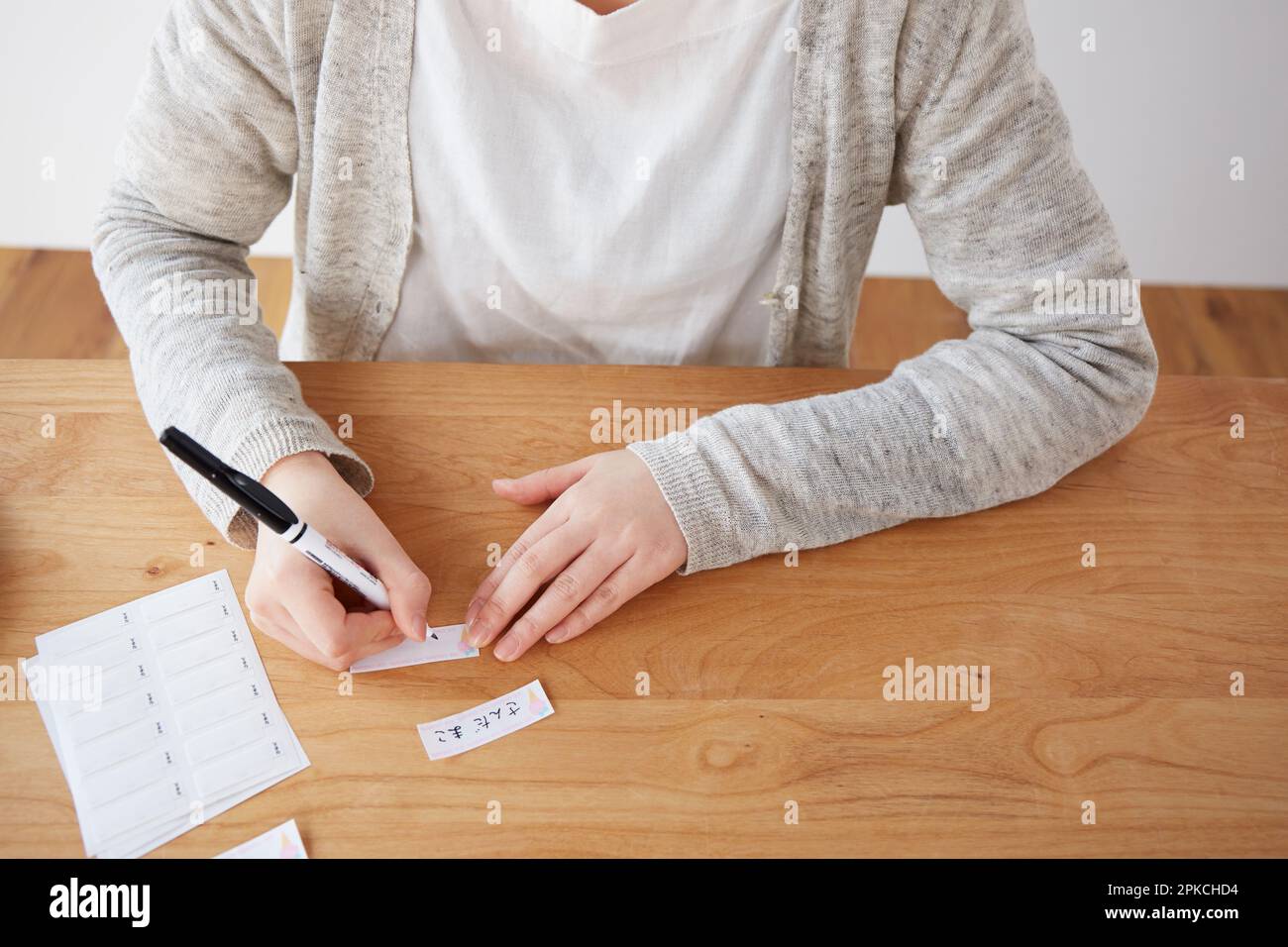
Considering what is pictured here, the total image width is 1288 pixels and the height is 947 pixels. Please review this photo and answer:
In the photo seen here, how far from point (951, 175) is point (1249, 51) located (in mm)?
1472

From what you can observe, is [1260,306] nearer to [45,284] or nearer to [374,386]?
[374,386]

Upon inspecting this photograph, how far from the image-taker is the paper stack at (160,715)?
685 mm

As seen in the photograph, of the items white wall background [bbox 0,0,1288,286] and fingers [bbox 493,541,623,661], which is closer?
fingers [bbox 493,541,623,661]

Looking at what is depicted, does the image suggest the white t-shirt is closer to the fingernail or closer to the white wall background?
the fingernail

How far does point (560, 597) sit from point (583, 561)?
0.12 ft

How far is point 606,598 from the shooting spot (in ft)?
2.64

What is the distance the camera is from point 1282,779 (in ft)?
2.43

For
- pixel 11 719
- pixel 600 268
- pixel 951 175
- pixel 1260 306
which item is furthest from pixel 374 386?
pixel 1260 306

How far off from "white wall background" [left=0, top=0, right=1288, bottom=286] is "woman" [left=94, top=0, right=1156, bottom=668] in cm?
118

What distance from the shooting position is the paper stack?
68 cm

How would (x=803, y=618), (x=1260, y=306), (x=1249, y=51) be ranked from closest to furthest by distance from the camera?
(x=803, y=618) < (x=1249, y=51) < (x=1260, y=306)

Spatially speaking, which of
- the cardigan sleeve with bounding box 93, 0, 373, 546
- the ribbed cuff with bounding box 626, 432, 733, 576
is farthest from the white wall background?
the ribbed cuff with bounding box 626, 432, 733, 576
